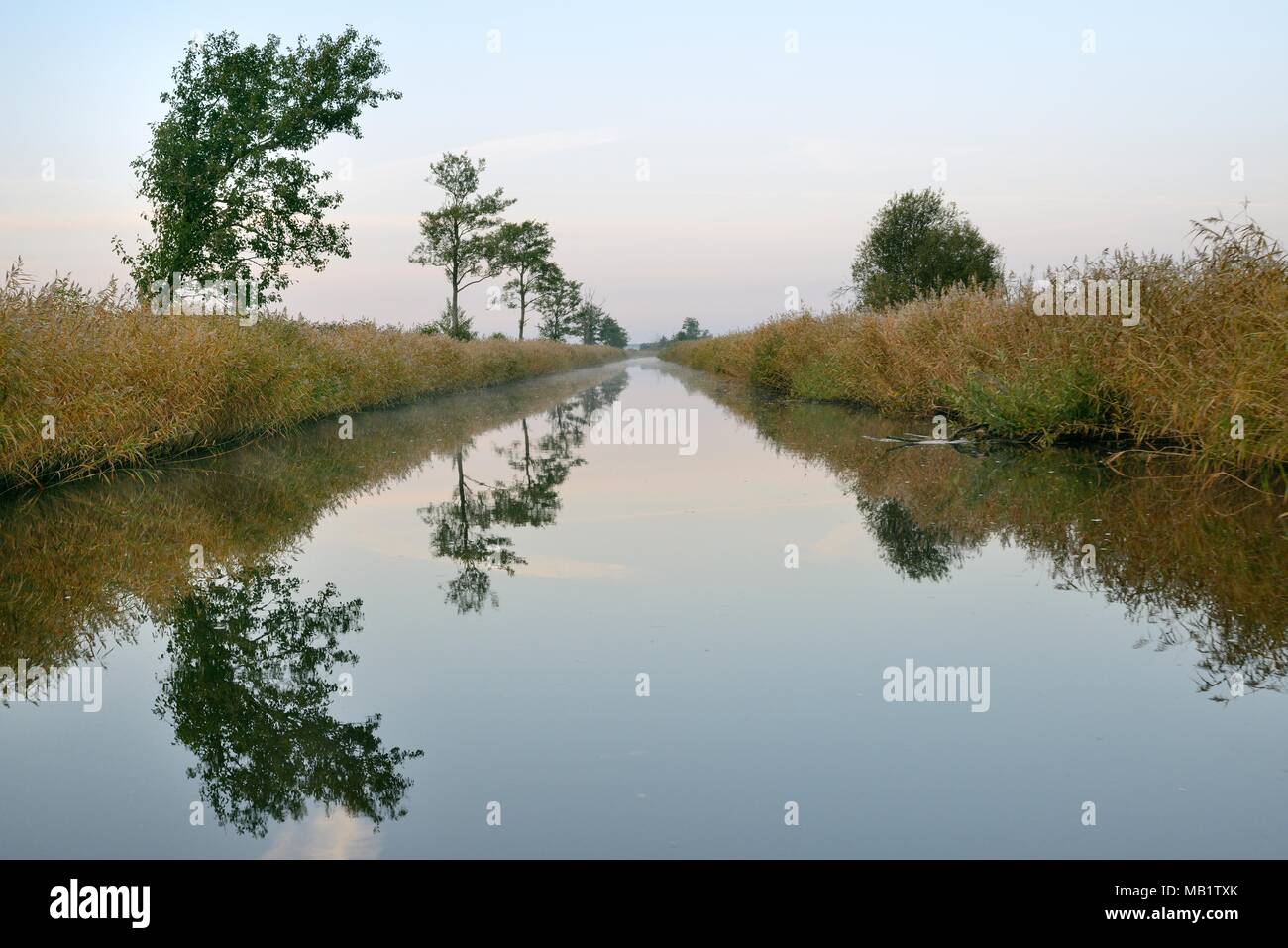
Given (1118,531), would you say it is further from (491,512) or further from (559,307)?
(559,307)

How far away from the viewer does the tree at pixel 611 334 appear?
5847 inches

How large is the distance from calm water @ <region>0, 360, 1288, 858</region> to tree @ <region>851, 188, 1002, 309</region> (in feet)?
142

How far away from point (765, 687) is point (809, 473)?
744 centimetres

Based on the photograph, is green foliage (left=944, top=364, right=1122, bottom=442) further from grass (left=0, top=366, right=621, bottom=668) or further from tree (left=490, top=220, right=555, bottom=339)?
tree (left=490, top=220, right=555, bottom=339)

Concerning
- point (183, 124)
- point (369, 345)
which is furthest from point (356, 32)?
point (369, 345)

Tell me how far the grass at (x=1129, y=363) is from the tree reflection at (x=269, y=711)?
7.66 meters

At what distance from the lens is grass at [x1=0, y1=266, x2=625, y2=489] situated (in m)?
10.1

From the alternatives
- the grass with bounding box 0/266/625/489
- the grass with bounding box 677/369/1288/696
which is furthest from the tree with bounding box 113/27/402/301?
the grass with bounding box 677/369/1288/696

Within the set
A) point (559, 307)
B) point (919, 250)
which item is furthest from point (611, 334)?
point (919, 250)

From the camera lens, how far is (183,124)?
28984mm

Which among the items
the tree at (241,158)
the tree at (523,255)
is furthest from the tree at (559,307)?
the tree at (241,158)

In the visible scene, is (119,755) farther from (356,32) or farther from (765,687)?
(356,32)

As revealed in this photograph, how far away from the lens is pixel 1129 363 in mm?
11539
